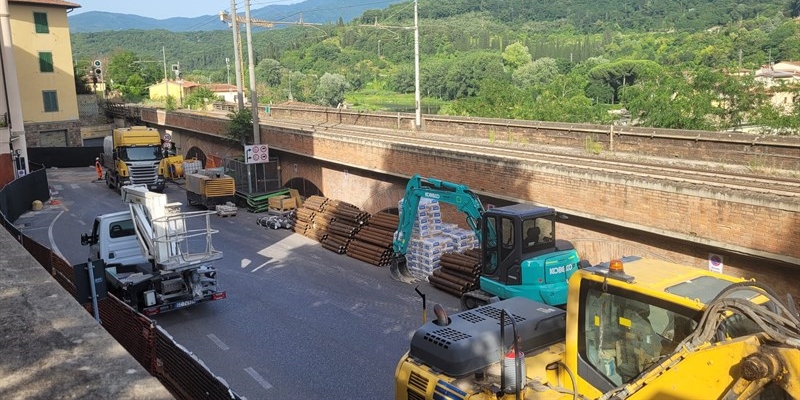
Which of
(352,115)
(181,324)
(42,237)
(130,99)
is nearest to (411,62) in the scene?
(130,99)

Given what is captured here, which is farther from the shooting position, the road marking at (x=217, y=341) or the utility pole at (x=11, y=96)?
the utility pole at (x=11, y=96)

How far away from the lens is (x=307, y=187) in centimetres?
2880

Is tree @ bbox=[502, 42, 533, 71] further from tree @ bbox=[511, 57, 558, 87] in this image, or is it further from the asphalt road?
the asphalt road

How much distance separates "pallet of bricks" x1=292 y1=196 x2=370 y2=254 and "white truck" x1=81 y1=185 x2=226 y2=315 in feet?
19.8

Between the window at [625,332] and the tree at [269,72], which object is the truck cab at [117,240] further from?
the tree at [269,72]

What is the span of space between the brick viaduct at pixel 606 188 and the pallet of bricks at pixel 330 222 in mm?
1488

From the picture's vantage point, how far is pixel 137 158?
3319 centimetres

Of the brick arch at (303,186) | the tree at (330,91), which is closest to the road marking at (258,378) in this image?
the brick arch at (303,186)

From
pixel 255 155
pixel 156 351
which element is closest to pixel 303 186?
pixel 255 155

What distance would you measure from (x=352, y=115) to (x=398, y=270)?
22.4 meters

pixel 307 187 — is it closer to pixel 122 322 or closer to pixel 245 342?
pixel 245 342

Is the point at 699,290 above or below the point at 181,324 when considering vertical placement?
above

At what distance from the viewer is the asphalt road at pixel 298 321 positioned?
11266 millimetres

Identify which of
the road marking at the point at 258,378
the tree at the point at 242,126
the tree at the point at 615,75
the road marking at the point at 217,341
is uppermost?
the tree at the point at 615,75
